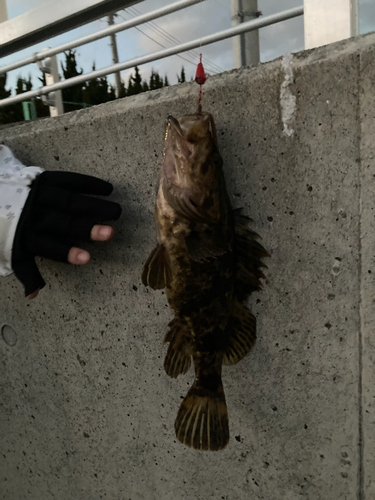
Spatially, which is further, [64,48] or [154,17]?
[64,48]

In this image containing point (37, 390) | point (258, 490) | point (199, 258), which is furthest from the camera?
point (37, 390)

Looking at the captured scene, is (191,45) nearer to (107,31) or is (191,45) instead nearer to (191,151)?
(107,31)

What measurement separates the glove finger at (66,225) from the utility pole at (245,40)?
2.76m

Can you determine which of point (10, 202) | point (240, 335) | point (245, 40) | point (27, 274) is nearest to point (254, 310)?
point (240, 335)

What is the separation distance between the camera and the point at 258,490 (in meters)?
1.88

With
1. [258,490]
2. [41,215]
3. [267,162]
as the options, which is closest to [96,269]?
[41,215]

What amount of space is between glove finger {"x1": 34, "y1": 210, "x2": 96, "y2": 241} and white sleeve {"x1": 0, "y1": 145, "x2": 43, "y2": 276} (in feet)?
0.42

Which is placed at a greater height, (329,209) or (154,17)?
(154,17)

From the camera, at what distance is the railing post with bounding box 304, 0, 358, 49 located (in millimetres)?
1449

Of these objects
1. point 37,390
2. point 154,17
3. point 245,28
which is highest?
point 154,17

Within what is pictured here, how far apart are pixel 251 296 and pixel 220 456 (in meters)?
0.88

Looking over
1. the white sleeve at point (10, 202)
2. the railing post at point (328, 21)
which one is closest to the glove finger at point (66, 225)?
the white sleeve at point (10, 202)

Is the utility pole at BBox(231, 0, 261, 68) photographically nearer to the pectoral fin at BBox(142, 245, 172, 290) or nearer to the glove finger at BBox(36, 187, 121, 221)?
the glove finger at BBox(36, 187, 121, 221)

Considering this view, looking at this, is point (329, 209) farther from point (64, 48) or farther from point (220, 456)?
point (64, 48)
